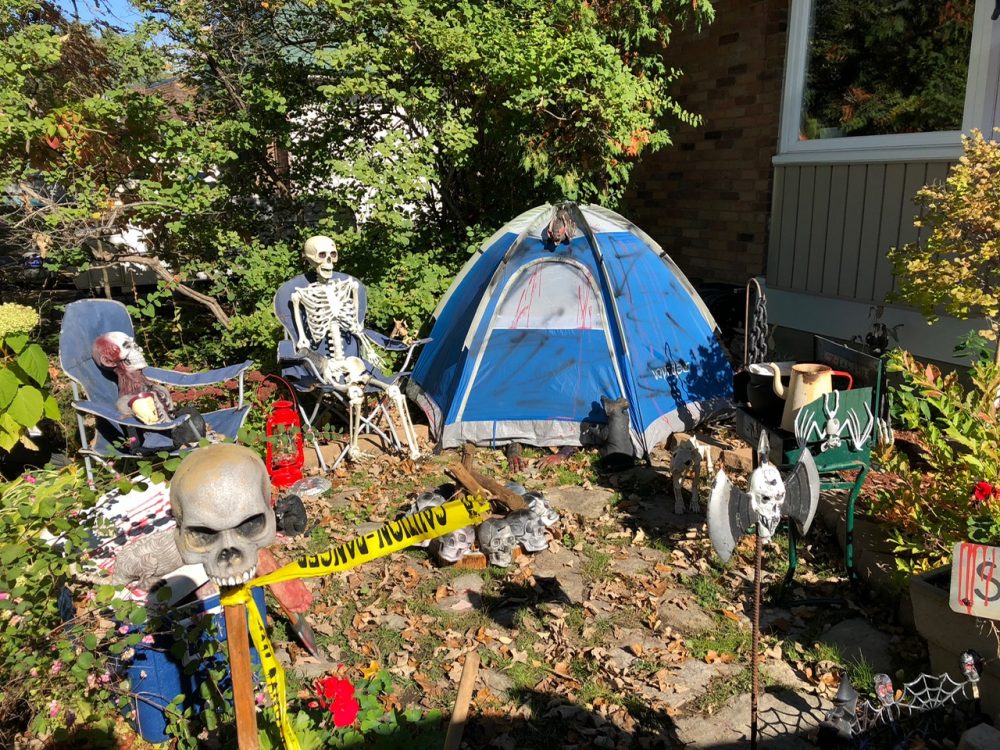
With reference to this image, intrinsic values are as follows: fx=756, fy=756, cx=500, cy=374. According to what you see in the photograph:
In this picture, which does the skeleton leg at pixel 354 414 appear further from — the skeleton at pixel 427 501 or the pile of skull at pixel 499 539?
the pile of skull at pixel 499 539

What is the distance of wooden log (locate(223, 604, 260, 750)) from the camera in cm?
197

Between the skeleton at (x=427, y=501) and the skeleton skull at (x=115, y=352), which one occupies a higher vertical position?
the skeleton skull at (x=115, y=352)

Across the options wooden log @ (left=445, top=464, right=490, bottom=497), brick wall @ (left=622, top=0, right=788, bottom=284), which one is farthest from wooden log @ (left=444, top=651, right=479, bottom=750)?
brick wall @ (left=622, top=0, right=788, bottom=284)

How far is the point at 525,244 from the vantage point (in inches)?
258

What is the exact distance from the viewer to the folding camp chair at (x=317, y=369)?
588 cm

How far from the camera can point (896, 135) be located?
6559mm

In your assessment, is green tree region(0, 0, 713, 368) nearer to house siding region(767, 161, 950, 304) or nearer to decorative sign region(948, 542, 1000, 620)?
house siding region(767, 161, 950, 304)

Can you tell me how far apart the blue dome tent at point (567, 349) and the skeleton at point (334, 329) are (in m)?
0.63

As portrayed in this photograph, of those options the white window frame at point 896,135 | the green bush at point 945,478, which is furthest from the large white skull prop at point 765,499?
the white window frame at point 896,135

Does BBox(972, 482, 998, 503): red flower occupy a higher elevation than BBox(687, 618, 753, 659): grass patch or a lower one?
higher

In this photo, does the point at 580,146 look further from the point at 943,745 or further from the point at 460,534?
the point at 943,745

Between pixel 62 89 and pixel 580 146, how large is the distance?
4893mm

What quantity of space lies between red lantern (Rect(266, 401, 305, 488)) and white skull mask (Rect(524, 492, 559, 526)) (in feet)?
6.12

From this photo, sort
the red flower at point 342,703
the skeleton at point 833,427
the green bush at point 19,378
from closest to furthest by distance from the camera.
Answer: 1. the red flower at point 342,703
2. the skeleton at point 833,427
3. the green bush at point 19,378
